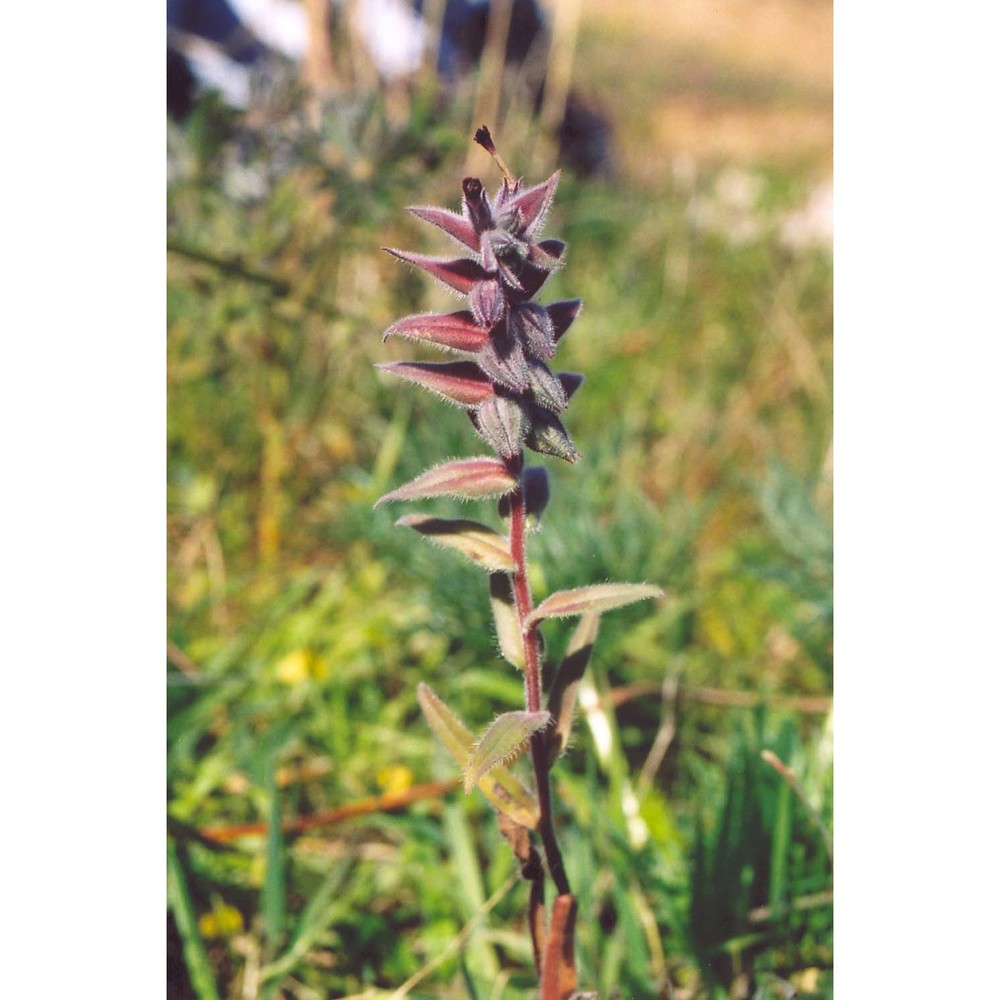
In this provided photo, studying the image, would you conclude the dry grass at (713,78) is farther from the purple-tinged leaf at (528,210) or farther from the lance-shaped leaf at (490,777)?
the lance-shaped leaf at (490,777)

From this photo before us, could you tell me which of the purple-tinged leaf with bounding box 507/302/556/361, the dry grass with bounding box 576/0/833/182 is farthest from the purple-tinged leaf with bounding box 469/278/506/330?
the dry grass with bounding box 576/0/833/182

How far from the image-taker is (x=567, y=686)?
79 cm

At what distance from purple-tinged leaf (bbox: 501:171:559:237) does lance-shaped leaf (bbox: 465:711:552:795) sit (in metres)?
0.34

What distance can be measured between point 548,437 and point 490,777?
0.27 metres

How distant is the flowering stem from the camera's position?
73cm

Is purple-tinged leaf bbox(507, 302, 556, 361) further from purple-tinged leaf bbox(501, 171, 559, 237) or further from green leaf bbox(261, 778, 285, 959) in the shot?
green leaf bbox(261, 778, 285, 959)

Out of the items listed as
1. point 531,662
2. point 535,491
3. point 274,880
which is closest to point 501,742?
point 531,662

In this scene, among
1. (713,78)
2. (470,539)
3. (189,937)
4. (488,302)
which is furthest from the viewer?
(713,78)

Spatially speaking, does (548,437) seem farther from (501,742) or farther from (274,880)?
(274,880)

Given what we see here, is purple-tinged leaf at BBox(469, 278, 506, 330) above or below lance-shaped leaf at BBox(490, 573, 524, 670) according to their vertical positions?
above
